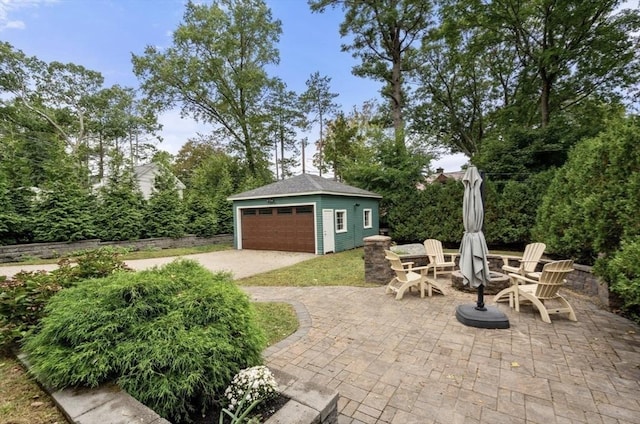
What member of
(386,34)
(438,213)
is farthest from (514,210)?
(386,34)

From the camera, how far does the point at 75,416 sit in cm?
145

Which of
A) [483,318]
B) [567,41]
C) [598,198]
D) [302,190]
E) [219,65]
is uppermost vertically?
[219,65]

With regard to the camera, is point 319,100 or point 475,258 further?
point 319,100

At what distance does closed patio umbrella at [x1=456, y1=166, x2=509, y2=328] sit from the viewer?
12.7 ft

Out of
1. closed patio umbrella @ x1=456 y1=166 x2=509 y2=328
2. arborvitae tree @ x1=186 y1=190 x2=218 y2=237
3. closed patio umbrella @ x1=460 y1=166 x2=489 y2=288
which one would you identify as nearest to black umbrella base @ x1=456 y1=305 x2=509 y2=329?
closed patio umbrella @ x1=456 y1=166 x2=509 y2=328

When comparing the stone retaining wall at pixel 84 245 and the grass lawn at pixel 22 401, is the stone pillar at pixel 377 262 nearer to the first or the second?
the grass lawn at pixel 22 401

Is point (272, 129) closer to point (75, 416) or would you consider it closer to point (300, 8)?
point (300, 8)

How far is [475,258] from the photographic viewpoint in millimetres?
3939

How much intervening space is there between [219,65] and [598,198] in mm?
20898

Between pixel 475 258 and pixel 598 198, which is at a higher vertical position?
pixel 598 198

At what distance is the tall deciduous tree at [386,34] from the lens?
15.1 meters

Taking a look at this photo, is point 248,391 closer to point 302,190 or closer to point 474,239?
point 474,239

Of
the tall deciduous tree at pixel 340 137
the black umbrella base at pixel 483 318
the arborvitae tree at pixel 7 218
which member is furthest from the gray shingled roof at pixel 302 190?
the tall deciduous tree at pixel 340 137

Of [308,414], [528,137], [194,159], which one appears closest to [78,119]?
[194,159]
